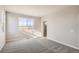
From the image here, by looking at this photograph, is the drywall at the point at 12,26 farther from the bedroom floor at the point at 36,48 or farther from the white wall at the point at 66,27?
the white wall at the point at 66,27

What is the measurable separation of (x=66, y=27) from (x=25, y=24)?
2713 millimetres

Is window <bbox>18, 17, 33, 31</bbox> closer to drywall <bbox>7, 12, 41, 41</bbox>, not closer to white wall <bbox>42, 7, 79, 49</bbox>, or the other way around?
drywall <bbox>7, 12, 41, 41</bbox>

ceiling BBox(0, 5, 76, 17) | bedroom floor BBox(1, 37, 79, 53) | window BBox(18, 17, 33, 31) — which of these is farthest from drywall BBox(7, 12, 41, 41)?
bedroom floor BBox(1, 37, 79, 53)

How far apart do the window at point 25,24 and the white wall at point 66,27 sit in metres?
1.68

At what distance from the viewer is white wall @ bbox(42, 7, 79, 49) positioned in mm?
4742

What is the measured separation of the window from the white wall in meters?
1.68

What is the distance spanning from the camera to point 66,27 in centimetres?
539
